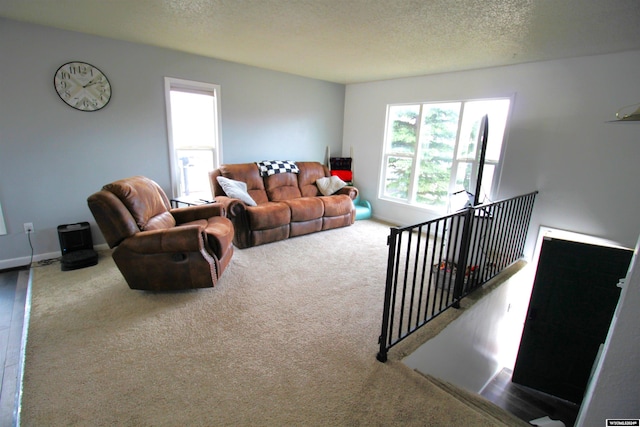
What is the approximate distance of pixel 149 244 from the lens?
2459 millimetres

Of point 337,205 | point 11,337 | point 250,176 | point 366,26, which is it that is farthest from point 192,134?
point 11,337

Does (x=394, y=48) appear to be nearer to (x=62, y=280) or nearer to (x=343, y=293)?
(x=343, y=293)

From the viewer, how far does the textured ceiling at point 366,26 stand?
2121mm

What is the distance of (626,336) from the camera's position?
0.78 m

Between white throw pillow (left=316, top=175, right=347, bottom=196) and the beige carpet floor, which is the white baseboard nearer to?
the beige carpet floor

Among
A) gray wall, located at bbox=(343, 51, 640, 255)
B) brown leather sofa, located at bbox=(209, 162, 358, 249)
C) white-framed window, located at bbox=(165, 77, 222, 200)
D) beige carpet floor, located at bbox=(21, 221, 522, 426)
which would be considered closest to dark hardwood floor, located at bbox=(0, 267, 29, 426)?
beige carpet floor, located at bbox=(21, 221, 522, 426)

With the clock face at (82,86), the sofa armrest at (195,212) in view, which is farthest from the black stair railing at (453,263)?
the clock face at (82,86)

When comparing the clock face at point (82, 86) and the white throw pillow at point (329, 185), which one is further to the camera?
the white throw pillow at point (329, 185)

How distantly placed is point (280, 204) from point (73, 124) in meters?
2.43

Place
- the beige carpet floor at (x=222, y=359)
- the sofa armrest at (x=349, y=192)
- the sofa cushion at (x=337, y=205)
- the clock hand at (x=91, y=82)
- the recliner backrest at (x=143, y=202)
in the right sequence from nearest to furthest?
1. the beige carpet floor at (x=222, y=359)
2. the recliner backrest at (x=143, y=202)
3. the clock hand at (x=91, y=82)
4. the sofa cushion at (x=337, y=205)
5. the sofa armrest at (x=349, y=192)

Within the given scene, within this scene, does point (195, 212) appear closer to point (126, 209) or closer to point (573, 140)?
point (126, 209)

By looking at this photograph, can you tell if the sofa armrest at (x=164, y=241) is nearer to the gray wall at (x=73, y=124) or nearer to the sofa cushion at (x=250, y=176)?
the gray wall at (x=73, y=124)

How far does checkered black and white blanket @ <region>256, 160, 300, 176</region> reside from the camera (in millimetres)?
4562

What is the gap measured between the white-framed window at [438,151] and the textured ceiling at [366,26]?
0.67 m
